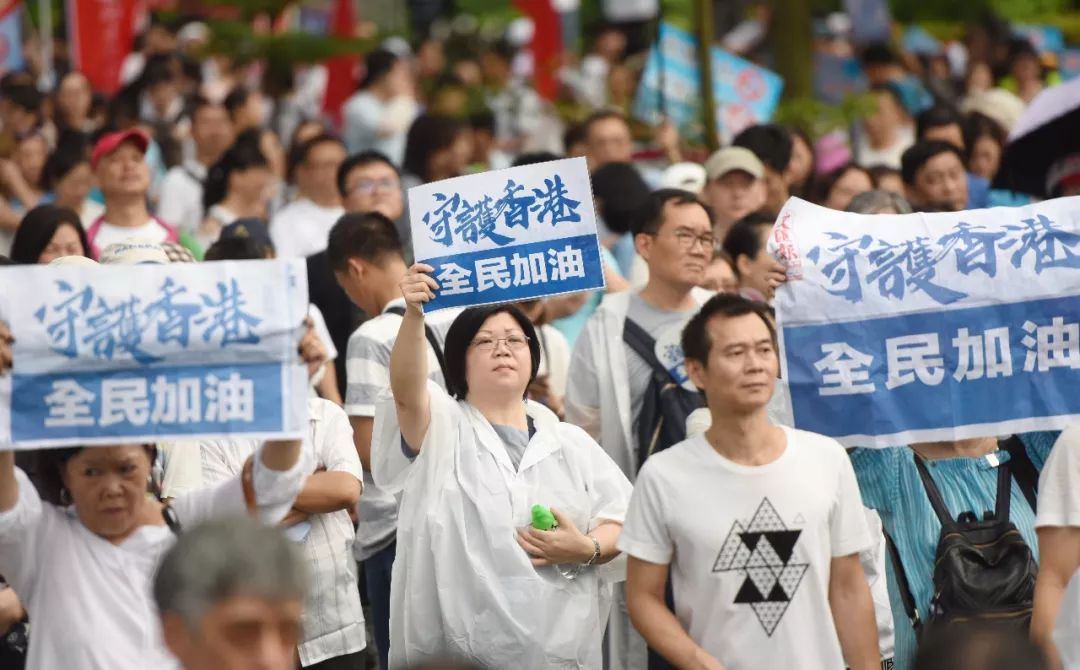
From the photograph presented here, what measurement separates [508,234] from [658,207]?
1.76m

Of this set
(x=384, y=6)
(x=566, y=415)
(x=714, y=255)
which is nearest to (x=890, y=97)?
(x=714, y=255)

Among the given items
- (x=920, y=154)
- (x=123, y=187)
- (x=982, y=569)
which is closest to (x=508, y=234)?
(x=982, y=569)

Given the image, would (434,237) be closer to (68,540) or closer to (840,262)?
(840,262)

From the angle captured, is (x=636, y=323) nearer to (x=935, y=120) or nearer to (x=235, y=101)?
(x=935, y=120)

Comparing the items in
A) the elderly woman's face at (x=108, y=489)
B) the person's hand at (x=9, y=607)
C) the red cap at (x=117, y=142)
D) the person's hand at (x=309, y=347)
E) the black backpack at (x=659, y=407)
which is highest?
the red cap at (x=117, y=142)

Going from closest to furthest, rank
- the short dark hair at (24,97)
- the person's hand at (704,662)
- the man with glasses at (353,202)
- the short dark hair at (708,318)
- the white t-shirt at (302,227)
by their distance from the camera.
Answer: the person's hand at (704,662) → the short dark hair at (708,318) → the man with glasses at (353,202) → the white t-shirt at (302,227) → the short dark hair at (24,97)

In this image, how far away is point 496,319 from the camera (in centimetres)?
664

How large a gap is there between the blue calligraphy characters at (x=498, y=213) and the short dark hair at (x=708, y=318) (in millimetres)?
765

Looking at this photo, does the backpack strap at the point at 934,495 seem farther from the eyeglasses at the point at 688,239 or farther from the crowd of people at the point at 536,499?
the eyeglasses at the point at 688,239

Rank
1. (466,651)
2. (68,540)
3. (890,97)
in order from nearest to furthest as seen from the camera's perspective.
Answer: (68,540), (466,651), (890,97)

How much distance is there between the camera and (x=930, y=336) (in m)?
6.39

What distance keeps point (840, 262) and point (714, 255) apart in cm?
215

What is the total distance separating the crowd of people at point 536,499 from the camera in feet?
17.1

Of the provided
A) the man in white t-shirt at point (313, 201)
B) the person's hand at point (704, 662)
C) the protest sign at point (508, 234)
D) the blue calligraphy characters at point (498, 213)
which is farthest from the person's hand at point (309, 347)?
the man in white t-shirt at point (313, 201)
